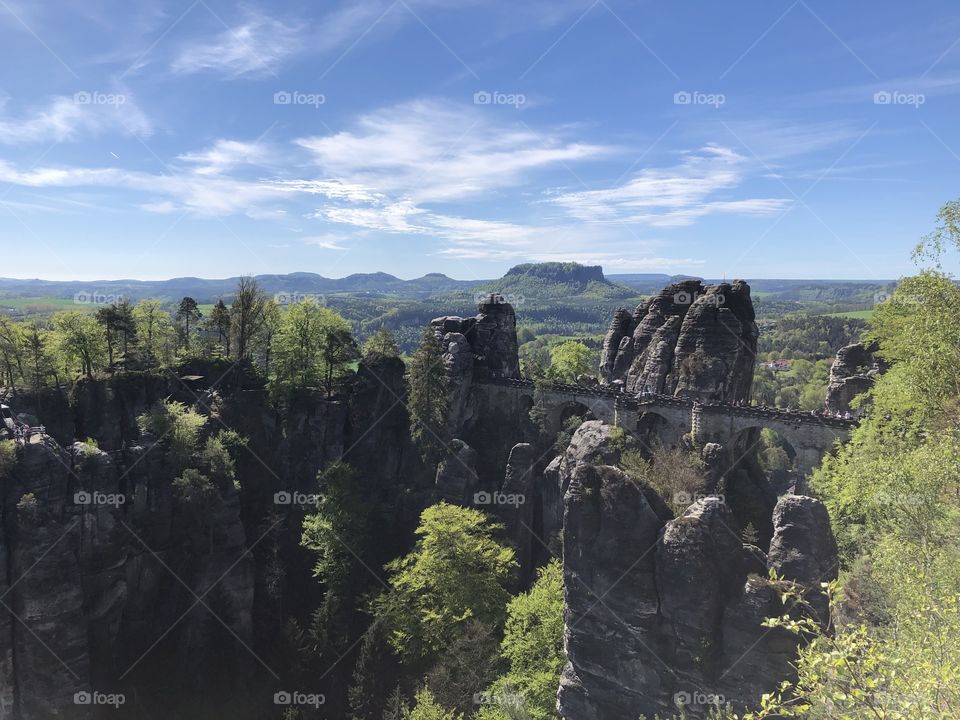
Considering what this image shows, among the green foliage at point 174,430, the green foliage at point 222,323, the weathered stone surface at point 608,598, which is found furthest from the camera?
the green foliage at point 222,323

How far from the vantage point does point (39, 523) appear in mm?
34250

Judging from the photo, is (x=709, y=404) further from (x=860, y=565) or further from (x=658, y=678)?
(x=658, y=678)

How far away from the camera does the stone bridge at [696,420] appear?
4334 cm

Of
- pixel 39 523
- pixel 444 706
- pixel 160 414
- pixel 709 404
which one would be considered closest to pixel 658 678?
pixel 444 706

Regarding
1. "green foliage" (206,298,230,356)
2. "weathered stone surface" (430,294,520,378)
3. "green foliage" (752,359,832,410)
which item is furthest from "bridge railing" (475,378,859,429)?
"green foliage" (752,359,832,410)

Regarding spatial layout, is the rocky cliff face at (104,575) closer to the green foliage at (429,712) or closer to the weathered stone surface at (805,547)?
the green foliage at (429,712)

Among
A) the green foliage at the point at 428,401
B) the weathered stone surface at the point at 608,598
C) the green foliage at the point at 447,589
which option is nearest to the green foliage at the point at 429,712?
the green foliage at the point at 447,589

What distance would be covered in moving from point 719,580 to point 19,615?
131 ft

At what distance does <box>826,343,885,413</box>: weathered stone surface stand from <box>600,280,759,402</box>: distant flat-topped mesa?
700cm

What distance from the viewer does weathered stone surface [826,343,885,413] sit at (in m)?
47.0

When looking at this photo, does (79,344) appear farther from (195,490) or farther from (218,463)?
(195,490)

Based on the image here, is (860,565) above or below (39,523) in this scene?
above

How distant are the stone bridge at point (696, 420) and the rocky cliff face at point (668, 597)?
77.8ft

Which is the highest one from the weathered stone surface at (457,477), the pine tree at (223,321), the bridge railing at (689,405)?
the pine tree at (223,321)
